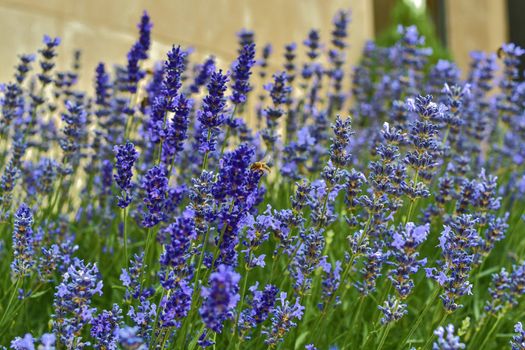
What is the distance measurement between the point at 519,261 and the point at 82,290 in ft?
5.44

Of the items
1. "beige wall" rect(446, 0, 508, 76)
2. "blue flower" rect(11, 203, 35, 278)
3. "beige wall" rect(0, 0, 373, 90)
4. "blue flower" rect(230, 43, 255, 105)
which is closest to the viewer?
"blue flower" rect(11, 203, 35, 278)

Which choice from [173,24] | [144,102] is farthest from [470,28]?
[144,102]

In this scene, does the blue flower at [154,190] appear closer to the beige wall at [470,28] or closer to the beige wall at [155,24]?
the beige wall at [155,24]

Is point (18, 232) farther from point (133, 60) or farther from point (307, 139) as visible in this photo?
point (307, 139)

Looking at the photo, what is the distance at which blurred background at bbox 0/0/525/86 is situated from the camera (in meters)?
5.84

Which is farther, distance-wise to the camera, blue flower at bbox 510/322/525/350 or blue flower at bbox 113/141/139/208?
blue flower at bbox 113/141/139/208

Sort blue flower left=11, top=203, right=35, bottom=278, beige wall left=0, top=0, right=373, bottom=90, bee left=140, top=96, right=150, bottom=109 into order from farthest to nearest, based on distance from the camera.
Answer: beige wall left=0, top=0, right=373, bottom=90
bee left=140, top=96, right=150, bottom=109
blue flower left=11, top=203, right=35, bottom=278

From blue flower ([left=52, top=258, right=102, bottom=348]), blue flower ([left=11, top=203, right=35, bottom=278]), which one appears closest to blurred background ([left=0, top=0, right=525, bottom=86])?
blue flower ([left=11, top=203, right=35, bottom=278])

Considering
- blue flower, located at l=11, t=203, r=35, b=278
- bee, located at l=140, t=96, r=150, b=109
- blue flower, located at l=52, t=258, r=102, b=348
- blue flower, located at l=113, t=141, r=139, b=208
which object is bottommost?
blue flower, located at l=52, t=258, r=102, b=348

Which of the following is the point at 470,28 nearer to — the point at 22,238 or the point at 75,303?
the point at 22,238

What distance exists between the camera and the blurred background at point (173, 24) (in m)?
5.84

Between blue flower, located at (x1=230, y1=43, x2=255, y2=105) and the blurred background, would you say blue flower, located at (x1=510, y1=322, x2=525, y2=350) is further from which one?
the blurred background

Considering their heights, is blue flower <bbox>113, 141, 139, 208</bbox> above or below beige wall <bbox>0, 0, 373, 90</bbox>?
below

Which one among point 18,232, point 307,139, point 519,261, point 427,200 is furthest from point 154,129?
point 427,200
